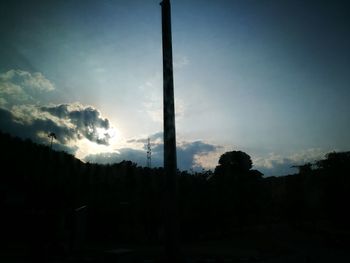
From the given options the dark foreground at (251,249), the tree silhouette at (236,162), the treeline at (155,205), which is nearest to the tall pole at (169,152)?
the dark foreground at (251,249)

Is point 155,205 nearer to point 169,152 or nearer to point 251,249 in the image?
point 251,249

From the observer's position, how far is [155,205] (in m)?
22.2

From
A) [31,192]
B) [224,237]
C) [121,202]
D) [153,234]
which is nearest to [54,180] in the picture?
[31,192]

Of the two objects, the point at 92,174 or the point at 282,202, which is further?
the point at 92,174

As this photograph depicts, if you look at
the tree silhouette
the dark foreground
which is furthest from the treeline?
the tree silhouette

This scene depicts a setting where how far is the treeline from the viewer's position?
18.2m

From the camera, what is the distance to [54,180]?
23406 millimetres

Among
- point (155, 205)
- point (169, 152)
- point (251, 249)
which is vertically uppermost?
point (169, 152)

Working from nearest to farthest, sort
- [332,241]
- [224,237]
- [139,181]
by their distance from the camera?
1. [332,241]
2. [224,237]
3. [139,181]

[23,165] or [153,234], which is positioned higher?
[23,165]

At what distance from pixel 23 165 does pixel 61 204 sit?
24.8 feet

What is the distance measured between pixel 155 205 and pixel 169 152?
1665cm

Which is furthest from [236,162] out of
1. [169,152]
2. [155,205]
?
[169,152]

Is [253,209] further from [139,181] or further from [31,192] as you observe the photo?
[31,192]
